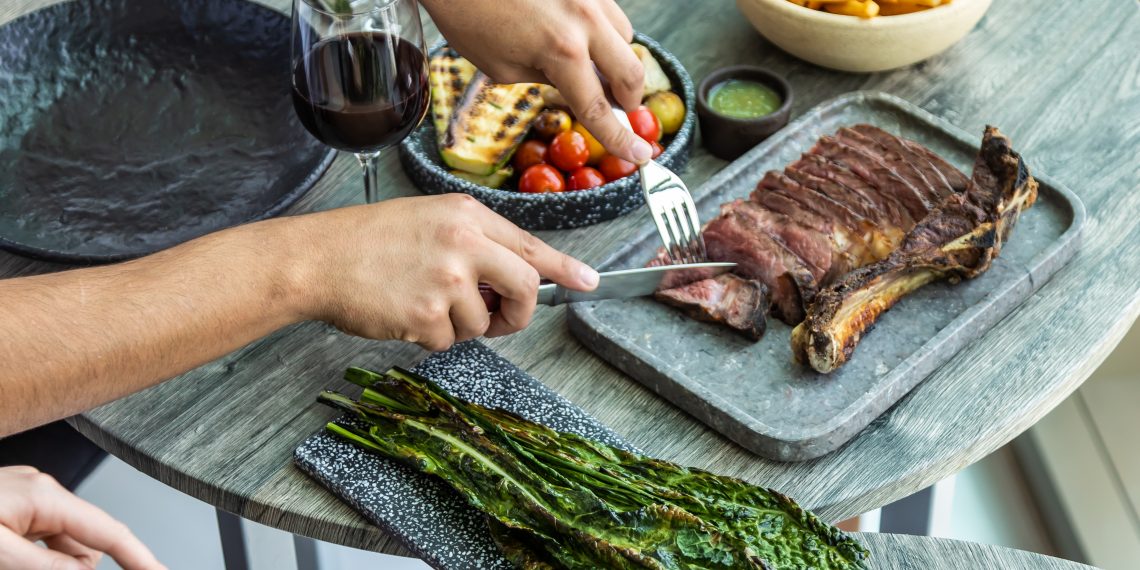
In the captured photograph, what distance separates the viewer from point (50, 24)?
2.85m

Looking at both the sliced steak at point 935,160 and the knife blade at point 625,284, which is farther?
the sliced steak at point 935,160

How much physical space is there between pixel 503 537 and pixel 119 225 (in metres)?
1.16

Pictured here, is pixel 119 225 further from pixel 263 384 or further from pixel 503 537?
pixel 503 537

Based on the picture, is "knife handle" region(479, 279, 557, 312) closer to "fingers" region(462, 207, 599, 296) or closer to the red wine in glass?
"fingers" region(462, 207, 599, 296)

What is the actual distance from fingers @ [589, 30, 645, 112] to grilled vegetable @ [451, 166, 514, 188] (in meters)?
0.37

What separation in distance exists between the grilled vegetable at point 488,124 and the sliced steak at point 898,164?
2.37ft

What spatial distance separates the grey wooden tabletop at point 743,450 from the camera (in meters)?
2.05

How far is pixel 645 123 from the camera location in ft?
8.74

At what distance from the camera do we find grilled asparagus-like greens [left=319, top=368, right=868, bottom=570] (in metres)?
1.78

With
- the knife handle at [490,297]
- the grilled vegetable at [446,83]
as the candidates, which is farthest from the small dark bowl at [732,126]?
→ the knife handle at [490,297]

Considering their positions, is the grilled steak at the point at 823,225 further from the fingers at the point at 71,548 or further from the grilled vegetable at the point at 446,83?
the fingers at the point at 71,548

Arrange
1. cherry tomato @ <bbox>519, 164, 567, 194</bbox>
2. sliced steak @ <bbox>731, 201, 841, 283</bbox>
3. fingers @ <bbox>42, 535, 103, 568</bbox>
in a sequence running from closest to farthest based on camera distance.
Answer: fingers @ <bbox>42, 535, 103, 568</bbox>
sliced steak @ <bbox>731, 201, 841, 283</bbox>
cherry tomato @ <bbox>519, 164, 567, 194</bbox>

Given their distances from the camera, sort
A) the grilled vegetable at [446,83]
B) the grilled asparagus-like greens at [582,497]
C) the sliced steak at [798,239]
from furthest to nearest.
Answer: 1. the grilled vegetable at [446,83]
2. the sliced steak at [798,239]
3. the grilled asparagus-like greens at [582,497]

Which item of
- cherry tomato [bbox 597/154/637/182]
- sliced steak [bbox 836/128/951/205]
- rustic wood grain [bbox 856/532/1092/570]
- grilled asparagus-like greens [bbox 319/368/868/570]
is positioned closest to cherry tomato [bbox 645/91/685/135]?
cherry tomato [bbox 597/154/637/182]
